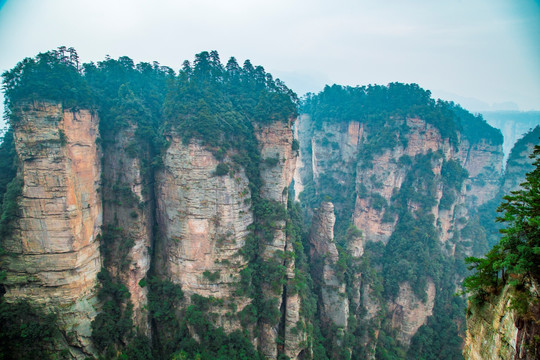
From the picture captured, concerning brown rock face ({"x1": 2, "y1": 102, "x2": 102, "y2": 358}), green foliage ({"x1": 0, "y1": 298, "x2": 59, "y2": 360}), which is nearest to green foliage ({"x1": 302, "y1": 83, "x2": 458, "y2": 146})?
brown rock face ({"x1": 2, "y1": 102, "x2": 102, "y2": 358})

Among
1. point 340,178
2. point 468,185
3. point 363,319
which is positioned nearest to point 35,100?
point 363,319

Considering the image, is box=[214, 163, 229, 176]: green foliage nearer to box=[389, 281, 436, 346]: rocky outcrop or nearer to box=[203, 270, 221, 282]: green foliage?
box=[203, 270, 221, 282]: green foliage

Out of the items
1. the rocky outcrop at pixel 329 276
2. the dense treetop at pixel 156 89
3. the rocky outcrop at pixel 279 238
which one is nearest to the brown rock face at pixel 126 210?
the dense treetop at pixel 156 89

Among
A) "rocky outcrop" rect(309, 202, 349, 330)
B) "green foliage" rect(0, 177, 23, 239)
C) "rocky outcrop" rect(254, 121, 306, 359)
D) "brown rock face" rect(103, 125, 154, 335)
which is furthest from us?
"rocky outcrop" rect(309, 202, 349, 330)

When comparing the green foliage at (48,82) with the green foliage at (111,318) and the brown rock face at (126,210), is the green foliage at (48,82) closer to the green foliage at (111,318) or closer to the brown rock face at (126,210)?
the brown rock face at (126,210)

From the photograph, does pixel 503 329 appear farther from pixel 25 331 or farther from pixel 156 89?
pixel 156 89

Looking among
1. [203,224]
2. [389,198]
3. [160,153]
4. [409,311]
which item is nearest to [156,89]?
[160,153]

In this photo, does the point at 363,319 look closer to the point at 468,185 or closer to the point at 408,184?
the point at 408,184
